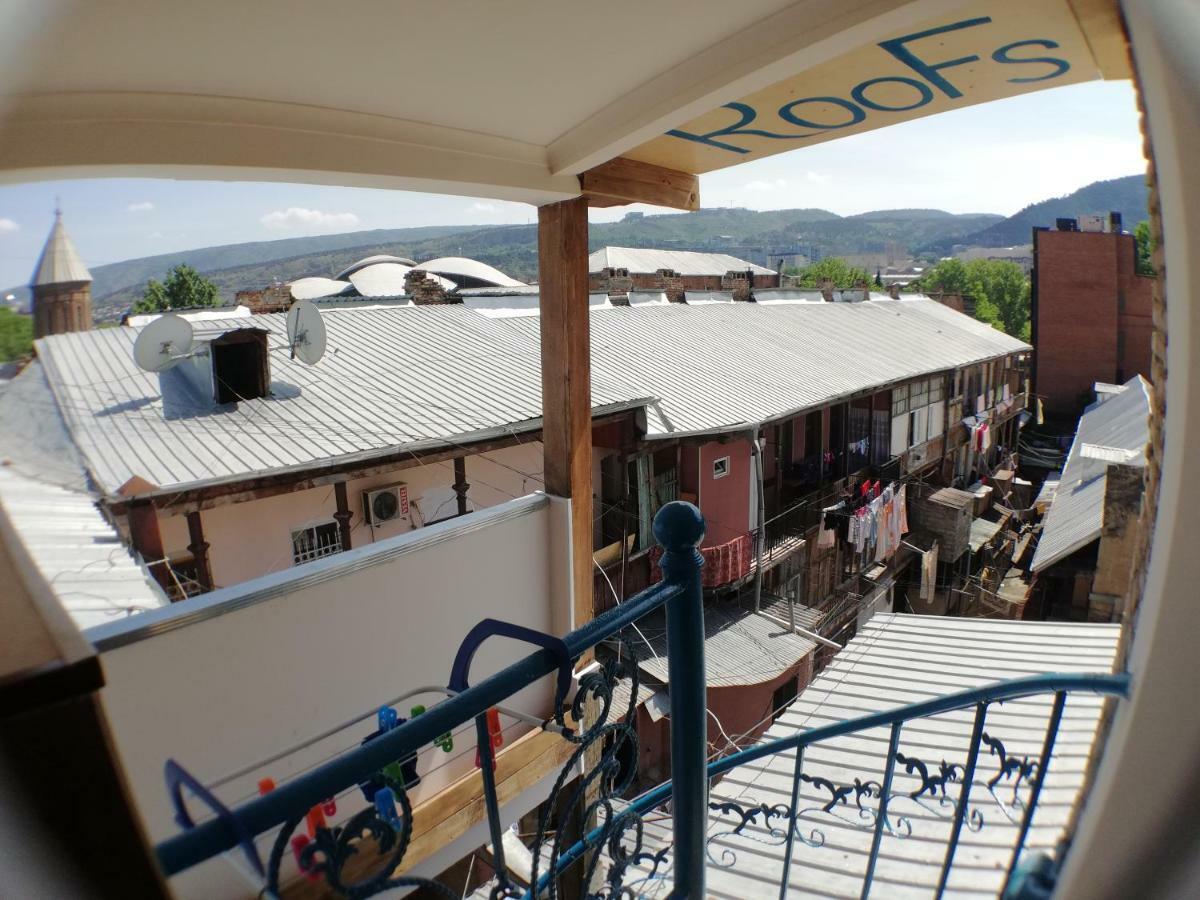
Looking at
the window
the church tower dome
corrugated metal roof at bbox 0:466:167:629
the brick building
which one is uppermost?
the brick building

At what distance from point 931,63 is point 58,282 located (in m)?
2.81

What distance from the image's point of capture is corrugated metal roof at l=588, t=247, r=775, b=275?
32750mm

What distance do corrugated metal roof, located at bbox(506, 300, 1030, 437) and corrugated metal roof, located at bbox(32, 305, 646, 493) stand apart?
127 centimetres

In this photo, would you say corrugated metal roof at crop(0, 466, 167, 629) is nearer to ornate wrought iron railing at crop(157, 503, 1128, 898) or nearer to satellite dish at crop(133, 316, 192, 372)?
satellite dish at crop(133, 316, 192, 372)

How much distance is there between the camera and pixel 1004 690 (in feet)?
5.58

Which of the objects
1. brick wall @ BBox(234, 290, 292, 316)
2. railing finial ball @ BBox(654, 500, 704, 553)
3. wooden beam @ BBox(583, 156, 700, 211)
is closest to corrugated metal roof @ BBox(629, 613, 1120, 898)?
railing finial ball @ BBox(654, 500, 704, 553)

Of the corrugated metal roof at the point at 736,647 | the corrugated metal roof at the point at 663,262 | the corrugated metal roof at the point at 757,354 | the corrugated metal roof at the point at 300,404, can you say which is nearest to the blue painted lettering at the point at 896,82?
the corrugated metal roof at the point at 300,404

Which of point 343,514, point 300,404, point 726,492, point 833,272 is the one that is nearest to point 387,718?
point 343,514

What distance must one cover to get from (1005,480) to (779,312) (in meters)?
11.2

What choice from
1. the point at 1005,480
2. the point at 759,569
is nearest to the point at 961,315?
the point at 1005,480

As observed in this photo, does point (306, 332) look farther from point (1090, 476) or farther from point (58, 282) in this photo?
point (1090, 476)

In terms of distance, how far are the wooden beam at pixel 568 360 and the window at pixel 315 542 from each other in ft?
10.1

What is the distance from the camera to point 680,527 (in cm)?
129

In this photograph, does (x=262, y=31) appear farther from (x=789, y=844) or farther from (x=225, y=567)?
(x=225, y=567)
